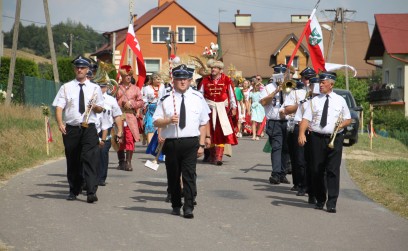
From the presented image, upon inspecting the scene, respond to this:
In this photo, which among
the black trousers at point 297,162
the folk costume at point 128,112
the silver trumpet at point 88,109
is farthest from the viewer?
the folk costume at point 128,112

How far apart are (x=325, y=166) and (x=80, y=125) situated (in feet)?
10.9

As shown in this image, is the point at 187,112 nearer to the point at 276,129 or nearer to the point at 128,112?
the point at 276,129

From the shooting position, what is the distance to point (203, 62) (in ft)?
58.0

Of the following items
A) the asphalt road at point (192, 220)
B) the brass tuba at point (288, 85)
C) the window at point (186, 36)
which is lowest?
the asphalt road at point (192, 220)

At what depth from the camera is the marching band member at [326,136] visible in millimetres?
11664

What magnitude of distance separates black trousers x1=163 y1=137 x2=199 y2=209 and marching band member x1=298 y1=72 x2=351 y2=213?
1.70 meters

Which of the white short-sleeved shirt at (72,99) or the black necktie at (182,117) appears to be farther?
the white short-sleeved shirt at (72,99)

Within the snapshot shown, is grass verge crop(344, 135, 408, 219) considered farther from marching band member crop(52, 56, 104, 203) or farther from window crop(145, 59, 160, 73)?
window crop(145, 59, 160, 73)

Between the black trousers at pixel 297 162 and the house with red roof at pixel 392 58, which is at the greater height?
the house with red roof at pixel 392 58

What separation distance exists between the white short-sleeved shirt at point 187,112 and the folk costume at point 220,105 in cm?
619

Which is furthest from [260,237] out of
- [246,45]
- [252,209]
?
[246,45]

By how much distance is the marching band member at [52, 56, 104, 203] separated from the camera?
39.3 feet

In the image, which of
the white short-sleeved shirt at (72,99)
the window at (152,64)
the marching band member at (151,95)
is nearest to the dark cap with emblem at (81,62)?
the white short-sleeved shirt at (72,99)

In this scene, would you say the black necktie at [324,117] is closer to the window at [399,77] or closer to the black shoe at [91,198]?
the black shoe at [91,198]
